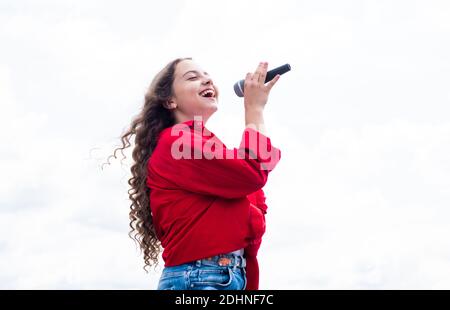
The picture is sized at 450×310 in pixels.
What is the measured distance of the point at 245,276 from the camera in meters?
3.62

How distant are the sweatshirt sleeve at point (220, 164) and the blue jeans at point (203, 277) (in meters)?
0.41

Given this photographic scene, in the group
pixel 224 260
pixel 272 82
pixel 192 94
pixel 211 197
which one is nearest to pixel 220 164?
pixel 211 197

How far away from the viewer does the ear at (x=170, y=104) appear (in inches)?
164

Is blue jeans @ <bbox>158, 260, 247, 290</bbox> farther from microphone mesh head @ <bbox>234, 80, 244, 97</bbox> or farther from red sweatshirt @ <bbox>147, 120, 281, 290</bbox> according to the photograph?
microphone mesh head @ <bbox>234, 80, 244, 97</bbox>

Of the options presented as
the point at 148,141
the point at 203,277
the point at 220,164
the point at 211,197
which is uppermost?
the point at 148,141

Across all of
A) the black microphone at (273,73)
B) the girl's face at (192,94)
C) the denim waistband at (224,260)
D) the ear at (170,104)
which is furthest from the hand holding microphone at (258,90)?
the denim waistband at (224,260)

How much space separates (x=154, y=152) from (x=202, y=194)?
54 cm

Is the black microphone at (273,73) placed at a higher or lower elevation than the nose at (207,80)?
lower

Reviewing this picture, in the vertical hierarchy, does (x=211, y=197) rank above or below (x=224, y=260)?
above

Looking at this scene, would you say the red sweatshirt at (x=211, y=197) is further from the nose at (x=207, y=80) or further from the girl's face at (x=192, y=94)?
the nose at (x=207, y=80)

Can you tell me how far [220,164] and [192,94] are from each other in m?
0.82

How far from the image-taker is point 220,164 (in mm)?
3453

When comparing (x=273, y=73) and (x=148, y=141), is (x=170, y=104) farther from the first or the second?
(x=273, y=73)
